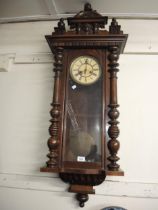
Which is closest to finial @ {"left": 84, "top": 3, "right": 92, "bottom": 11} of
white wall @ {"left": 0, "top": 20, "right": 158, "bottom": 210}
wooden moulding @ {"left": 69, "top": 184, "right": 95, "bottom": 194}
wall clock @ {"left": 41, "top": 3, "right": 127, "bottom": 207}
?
wall clock @ {"left": 41, "top": 3, "right": 127, "bottom": 207}

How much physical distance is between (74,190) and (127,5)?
1.15m

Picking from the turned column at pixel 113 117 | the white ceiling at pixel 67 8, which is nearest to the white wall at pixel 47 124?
the white ceiling at pixel 67 8

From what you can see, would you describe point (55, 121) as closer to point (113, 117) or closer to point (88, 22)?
point (113, 117)

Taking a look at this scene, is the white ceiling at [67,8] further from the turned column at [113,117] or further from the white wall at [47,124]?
the turned column at [113,117]

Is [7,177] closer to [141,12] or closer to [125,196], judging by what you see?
[125,196]

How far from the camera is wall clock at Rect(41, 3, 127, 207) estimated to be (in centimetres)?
106

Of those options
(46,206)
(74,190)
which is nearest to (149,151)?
(74,190)

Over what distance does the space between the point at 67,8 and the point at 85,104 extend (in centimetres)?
66

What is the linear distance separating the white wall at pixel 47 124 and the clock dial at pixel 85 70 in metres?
0.21

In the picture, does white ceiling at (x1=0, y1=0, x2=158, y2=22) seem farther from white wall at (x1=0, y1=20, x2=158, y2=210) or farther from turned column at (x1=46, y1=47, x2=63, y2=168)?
turned column at (x1=46, y1=47, x2=63, y2=168)

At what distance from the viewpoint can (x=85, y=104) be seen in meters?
1.16

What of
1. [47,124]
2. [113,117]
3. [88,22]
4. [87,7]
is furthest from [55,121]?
[87,7]

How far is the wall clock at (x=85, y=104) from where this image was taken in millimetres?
1056

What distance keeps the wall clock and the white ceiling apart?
127mm
